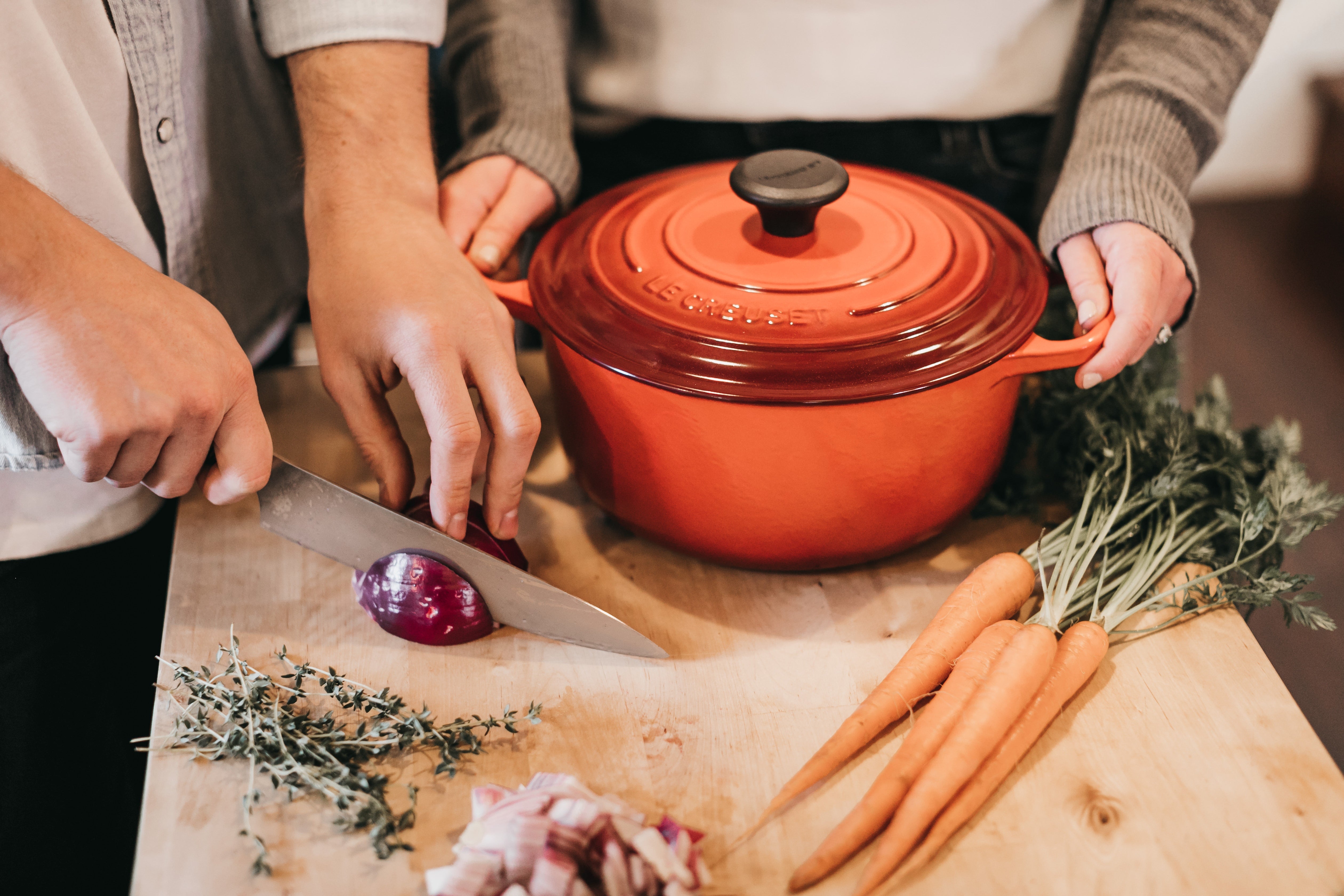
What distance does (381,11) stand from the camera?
3.17ft

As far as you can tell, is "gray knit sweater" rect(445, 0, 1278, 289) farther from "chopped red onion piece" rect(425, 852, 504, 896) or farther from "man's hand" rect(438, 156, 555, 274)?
"chopped red onion piece" rect(425, 852, 504, 896)

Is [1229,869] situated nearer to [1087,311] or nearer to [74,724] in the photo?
[1087,311]

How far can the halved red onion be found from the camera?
811 millimetres

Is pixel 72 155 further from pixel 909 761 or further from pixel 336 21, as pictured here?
pixel 909 761

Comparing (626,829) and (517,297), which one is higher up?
(517,297)

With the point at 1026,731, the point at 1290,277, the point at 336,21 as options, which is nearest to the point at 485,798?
the point at 1026,731

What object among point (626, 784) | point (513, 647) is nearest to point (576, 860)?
point (626, 784)

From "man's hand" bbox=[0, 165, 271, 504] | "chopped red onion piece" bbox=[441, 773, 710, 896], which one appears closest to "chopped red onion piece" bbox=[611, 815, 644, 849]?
"chopped red onion piece" bbox=[441, 773, 710, 896]

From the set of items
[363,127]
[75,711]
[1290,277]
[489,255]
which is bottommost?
[1290,277]

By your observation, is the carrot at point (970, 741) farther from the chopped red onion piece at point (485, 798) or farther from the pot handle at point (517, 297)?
the pot handle at point (517, 297)

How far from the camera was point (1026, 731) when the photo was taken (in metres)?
0.76

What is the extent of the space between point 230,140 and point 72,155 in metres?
0.25

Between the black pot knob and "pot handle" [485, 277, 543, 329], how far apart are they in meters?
0.22

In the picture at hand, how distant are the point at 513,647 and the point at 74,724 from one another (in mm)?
401
